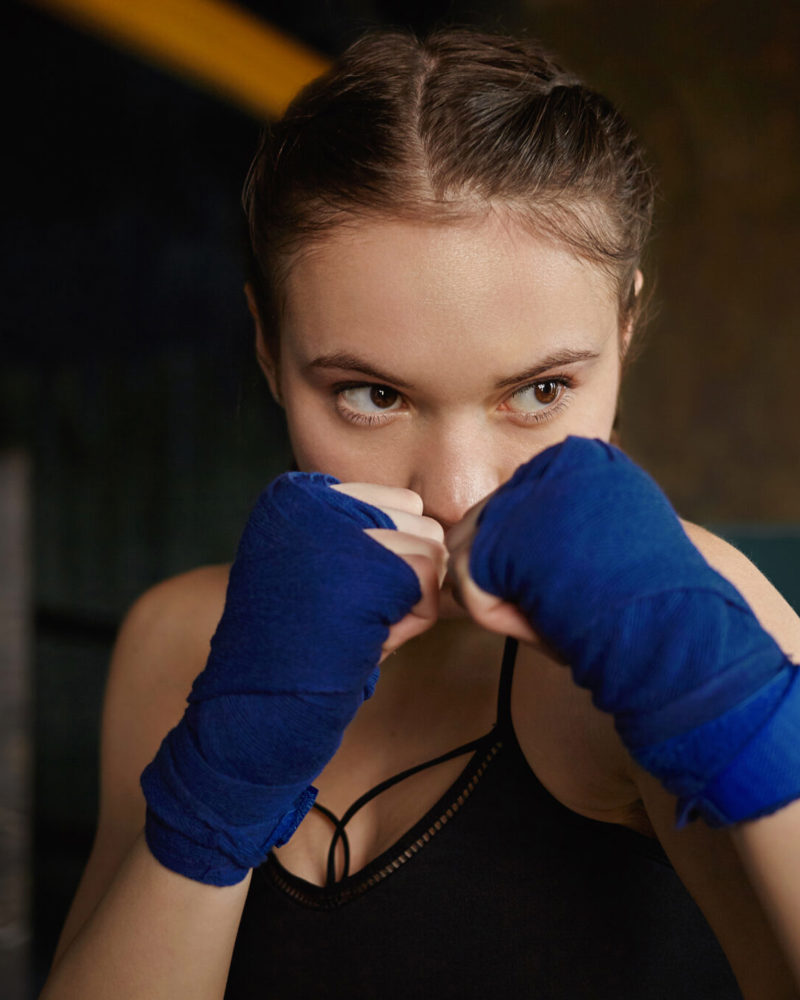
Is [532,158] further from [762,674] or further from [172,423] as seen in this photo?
[172,423]

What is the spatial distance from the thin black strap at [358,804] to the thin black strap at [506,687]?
22mm

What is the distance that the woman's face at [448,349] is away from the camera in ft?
2.28

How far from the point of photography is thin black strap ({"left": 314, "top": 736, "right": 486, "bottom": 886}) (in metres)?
0.80

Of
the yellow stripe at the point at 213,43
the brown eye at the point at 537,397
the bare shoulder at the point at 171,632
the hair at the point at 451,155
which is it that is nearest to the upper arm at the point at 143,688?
the bare shoulder at the point at 171,632

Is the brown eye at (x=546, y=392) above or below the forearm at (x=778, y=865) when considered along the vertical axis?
above

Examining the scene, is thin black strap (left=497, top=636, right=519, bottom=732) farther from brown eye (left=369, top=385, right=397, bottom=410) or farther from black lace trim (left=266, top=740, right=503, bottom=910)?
brown eye (left=369, top=385, right=397, bottom=410)

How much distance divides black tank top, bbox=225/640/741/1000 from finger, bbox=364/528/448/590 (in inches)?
8.2

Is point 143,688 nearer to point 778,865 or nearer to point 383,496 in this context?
point 383,496

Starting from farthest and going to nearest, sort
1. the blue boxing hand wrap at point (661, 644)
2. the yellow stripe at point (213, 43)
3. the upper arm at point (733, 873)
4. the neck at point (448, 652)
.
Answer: the yellow stripe at point (213, 43), the neck at point (448, 652), the upper arm at point (733, 873), the blue boxing hand wrap at point (661, 644)

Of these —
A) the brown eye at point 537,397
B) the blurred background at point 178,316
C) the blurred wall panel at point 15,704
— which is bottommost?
the blurred wall panel at point 15,704

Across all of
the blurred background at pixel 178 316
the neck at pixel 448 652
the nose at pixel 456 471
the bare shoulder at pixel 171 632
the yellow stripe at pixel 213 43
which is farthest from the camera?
the blurred background at pixel 178 316

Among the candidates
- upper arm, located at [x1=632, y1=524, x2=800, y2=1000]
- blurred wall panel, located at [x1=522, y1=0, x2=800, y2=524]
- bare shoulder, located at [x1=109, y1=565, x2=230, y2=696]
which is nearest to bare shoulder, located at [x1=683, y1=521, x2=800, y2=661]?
upper arm, located at [x1=632, y1=524, x2=800, y2=1000]

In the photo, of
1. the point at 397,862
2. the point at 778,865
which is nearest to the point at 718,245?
the point at 397,862

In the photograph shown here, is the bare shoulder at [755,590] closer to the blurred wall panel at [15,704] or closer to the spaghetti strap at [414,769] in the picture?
the spaghetti strap at [414,769]
